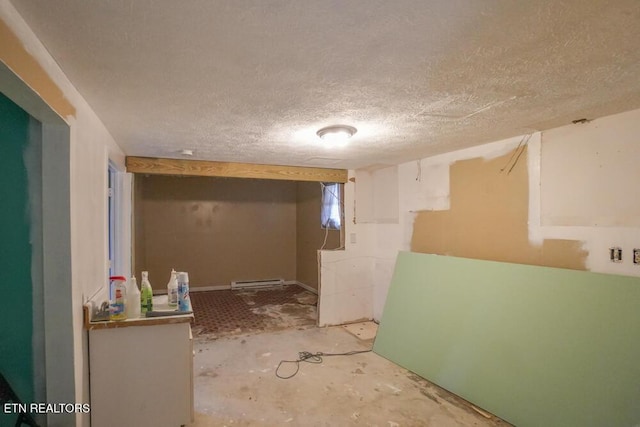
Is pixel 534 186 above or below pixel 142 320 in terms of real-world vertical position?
above

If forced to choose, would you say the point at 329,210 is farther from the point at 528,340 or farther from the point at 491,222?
the point at 528,340

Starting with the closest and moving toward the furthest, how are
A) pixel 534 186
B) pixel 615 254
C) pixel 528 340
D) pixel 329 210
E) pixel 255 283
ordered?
1. pixel 615 254
2. pixel 528 340
3. pixel 534 186
4. pixel 329 210
5. pixel 255 283

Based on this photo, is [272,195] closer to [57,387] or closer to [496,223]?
[496,223]

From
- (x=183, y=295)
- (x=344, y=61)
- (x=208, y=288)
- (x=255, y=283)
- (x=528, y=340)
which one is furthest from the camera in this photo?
(x=255, y=283)

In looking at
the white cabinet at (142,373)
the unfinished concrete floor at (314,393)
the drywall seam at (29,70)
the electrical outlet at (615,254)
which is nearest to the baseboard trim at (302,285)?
the unfinished concrete floor at (314,393)

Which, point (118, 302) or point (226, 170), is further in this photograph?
point (226, 170)

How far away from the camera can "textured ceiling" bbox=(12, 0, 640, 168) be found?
1062 mm

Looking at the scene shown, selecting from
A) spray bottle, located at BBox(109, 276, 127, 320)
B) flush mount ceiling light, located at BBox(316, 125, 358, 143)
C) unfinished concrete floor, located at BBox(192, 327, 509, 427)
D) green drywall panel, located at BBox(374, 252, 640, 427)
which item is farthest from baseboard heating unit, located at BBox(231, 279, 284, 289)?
flush mount ceiling light, located at BBox(316, 125, 358, 143)

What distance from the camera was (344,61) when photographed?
4.58 ft

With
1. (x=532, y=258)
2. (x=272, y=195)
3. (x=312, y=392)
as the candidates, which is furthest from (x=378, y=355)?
(x=272, y=195)

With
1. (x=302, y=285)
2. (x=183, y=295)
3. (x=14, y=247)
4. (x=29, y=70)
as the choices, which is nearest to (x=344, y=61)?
(x=29, y=70)

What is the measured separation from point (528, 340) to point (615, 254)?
0.80 meters

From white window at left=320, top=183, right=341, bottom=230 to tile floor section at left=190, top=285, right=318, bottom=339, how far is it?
1321 mm

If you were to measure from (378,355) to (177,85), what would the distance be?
3000 millimetres
